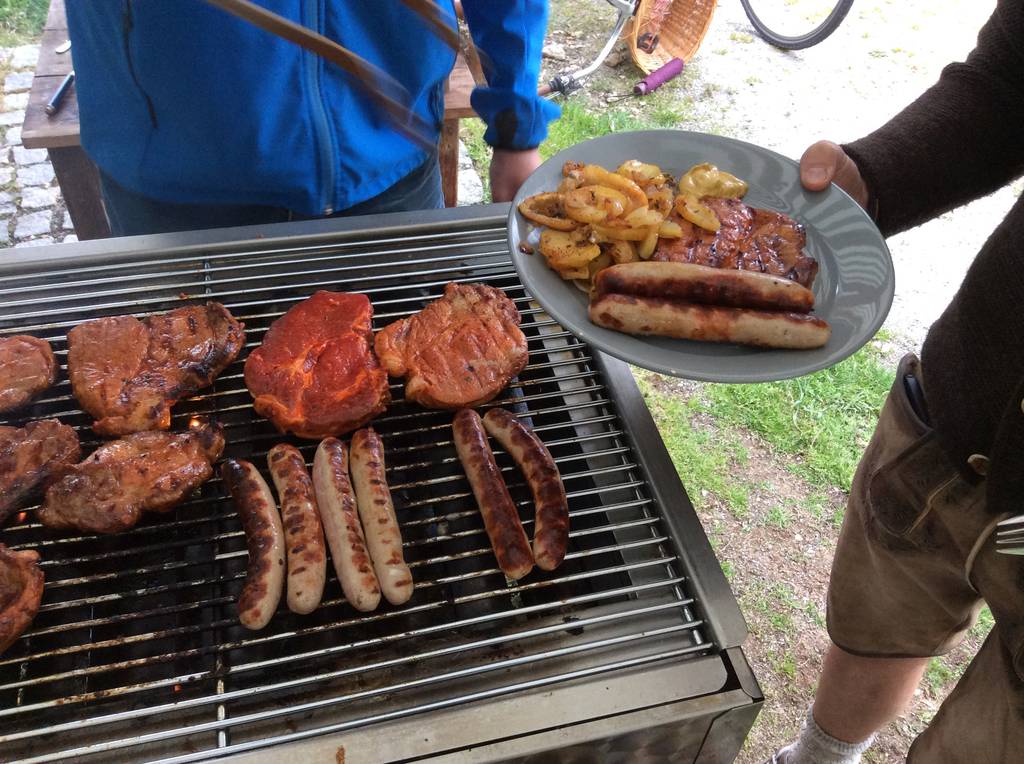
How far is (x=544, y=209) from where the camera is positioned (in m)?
2.36

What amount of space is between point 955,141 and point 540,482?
1698 mm

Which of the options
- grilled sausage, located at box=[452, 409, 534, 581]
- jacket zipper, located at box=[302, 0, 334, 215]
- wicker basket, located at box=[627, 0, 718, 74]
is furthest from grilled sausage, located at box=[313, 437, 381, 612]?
wicker basket, located at box=[627, 0, 718, 74]

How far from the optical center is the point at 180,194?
2645 mm

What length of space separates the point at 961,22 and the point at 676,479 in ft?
30.3

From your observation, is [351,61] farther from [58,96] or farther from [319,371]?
[58,96]

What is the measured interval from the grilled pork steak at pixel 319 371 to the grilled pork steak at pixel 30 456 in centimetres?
55

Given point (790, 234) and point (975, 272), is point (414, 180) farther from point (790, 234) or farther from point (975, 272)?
point (975, 272)

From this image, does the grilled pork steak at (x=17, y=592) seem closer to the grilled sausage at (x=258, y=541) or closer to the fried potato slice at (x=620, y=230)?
the grilled sausage at (x=258, y=541)

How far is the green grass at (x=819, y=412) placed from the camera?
14.4 ft

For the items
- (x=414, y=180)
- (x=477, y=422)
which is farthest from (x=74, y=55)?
(x=477, y=422)

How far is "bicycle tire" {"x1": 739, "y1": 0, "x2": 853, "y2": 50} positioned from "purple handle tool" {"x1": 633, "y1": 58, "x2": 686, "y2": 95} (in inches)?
58.6

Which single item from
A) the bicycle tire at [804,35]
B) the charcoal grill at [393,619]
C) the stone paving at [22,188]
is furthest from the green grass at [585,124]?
the charcoal grill at [393,619]

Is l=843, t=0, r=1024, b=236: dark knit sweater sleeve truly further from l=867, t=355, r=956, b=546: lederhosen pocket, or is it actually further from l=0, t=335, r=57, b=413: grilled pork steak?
l=0, t=335, r=57, b=413: grilled pork steak

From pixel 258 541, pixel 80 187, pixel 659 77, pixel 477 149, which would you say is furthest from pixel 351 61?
pixel 659 77
